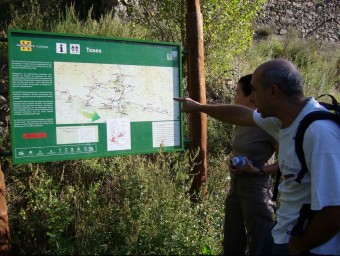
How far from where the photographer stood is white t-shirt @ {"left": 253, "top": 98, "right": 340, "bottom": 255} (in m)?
2.01

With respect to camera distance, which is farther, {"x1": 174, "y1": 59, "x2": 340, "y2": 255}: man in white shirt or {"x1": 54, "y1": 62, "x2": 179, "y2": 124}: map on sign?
{"x1": 54, "y1": 62, "x2": 179, "y2": 124}: map on sign

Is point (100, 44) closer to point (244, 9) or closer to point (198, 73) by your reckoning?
point (198, 73)

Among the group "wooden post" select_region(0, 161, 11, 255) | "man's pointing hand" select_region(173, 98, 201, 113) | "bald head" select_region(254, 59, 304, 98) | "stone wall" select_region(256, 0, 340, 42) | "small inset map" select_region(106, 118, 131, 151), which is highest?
"stone wall" select_region(256, 0, 340, 42)

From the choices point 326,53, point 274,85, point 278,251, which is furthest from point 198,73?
point 326,53

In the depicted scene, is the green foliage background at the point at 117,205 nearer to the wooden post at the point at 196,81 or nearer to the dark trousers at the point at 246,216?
the wooden post at the point at 196,81

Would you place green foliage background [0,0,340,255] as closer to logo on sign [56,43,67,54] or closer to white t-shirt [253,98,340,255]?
white t-shirt [253,98,340,255]

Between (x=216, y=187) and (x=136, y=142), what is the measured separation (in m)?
1.15

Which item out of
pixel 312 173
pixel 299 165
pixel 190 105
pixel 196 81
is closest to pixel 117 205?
pixel 190 105

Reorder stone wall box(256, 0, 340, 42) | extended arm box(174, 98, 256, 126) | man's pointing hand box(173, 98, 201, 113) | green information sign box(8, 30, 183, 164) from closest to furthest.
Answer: extended arm box(174, 98, 256, 126)
green information sign box(8, 30, 183, 164)
man's pointing hand box(173, 98, 201, 113)
stone wall box(256, 0, 340, 42)

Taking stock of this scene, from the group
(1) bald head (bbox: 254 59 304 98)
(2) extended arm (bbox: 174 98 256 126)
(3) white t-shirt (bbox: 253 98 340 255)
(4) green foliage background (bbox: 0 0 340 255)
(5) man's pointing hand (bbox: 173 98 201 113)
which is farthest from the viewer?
(5) man's pointing hand (bbox: 173 98 201 113)

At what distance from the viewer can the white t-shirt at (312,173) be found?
6.59 ft

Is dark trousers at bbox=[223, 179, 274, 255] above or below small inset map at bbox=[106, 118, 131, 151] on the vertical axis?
below

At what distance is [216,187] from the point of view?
4.39 metres

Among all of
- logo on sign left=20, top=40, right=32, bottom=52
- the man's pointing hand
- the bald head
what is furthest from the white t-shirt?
logo on sign left=20, top=40, right=32, bottom=52
